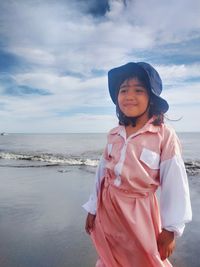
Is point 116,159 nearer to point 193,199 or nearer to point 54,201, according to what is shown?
point 54,201

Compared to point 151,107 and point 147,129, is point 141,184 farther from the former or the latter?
point 151,107

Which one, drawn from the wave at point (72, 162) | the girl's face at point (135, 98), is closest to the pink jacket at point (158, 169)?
the girl's face at point (135, 98)

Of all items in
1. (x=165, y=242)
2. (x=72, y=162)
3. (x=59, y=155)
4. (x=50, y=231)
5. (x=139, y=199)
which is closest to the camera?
(x=165, y=242)

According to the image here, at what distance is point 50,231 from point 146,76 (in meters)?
3.16

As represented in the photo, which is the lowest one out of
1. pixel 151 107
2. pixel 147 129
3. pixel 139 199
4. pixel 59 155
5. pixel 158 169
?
pixel 59 155

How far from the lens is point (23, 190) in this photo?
25.3 ft

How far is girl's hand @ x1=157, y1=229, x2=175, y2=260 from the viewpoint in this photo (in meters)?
2.16

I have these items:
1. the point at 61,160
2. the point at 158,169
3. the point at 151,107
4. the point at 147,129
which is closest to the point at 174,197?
the point at 158,169

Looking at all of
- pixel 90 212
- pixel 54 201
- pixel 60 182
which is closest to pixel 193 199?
pixel 54 201

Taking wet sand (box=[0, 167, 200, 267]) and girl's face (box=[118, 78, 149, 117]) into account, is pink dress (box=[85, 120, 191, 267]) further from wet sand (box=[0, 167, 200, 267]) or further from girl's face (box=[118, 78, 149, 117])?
wet sand (box=[0, 167, 200, 267])

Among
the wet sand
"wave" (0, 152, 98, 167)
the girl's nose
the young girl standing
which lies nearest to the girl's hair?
the young girl standing

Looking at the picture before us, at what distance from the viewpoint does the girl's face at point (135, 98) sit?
8.08 feet

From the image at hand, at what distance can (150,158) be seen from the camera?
7.44 feet

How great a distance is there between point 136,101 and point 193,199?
5317 mm
